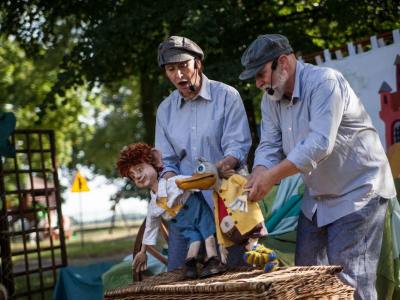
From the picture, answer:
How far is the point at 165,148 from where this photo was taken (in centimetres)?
399

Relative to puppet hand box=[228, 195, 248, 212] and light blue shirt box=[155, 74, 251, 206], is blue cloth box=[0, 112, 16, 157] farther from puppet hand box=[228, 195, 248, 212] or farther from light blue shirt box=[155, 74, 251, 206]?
puppet hand box=[228, 195, 248, 212]

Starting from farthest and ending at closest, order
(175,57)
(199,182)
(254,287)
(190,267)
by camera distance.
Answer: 1. (175,57)
2. (190,267)
3. (199,182)
4. (254,287)

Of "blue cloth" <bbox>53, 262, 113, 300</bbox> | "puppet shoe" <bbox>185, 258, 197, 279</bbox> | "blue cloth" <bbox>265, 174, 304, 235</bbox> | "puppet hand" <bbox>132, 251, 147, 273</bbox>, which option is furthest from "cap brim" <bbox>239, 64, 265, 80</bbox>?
"blue cloth" <bbox>53, 262, 113, 300</bbox>

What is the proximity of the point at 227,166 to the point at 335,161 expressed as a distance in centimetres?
49

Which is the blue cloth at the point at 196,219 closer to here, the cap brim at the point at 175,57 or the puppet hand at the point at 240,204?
the puppet hand at the point at 240,204

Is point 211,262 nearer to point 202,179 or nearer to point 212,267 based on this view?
point 212,267

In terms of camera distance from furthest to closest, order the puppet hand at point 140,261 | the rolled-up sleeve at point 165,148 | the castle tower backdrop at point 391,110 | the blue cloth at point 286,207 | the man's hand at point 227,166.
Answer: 1. the castle tower backdrop at point 391,110
2. the blue cloth at point 286,207
3. the puppet hand at point 140,261
4. the rolled-up sleeve at point 165,148
5. the man's hand at point 227,166

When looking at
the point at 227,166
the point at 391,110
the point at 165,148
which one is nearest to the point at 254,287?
the point at 227,166

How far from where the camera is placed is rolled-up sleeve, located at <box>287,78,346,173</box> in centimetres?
319

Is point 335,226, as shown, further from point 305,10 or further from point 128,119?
point 128,119

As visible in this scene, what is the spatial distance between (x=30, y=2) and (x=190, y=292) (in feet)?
23.2

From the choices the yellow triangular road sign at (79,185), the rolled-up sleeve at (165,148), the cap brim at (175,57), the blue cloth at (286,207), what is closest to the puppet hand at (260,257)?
the rolled-up sleeve at (165,148)

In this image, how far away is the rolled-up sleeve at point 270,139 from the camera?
11.9 ft

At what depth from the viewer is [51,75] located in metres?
20.5
